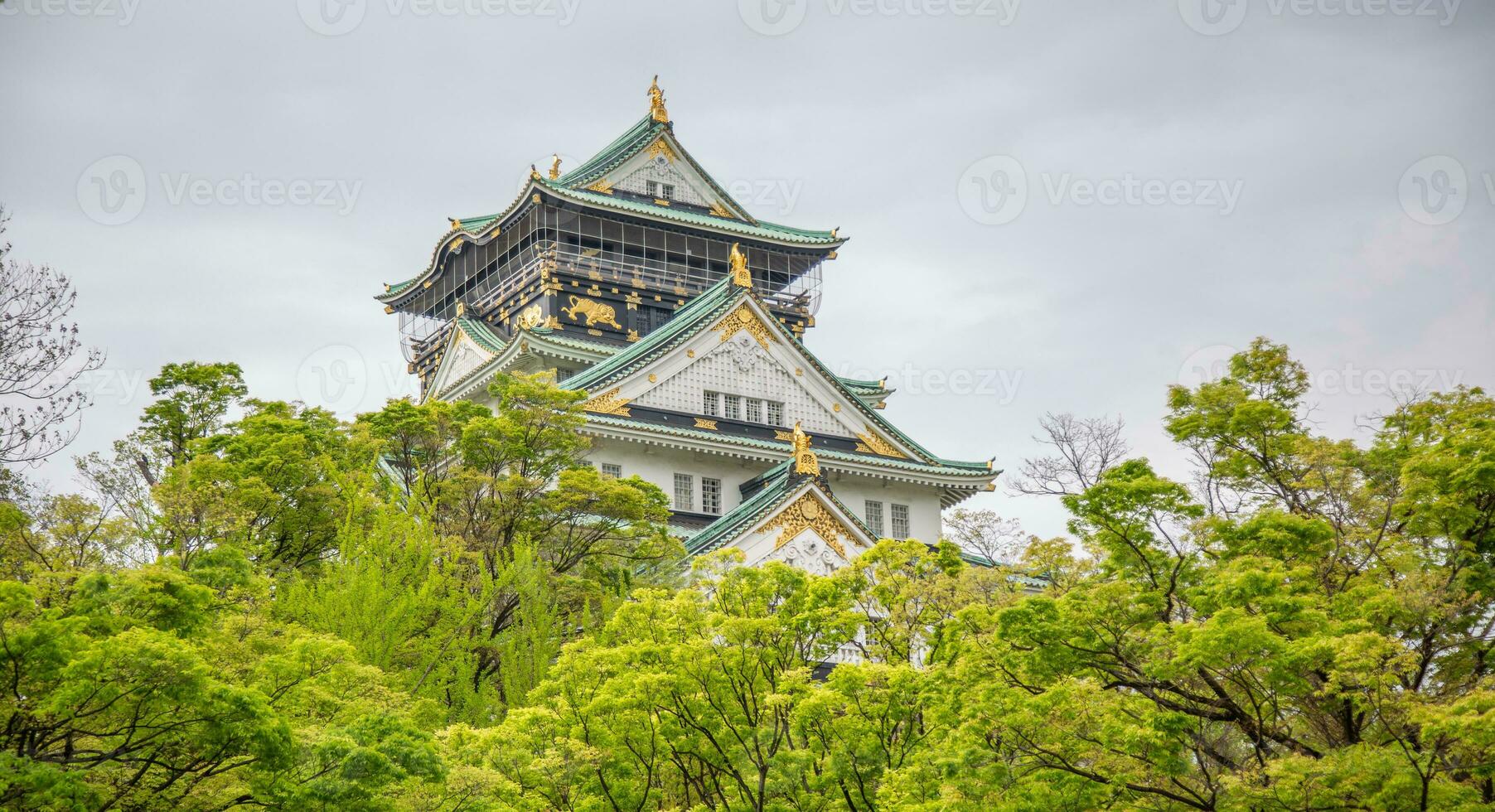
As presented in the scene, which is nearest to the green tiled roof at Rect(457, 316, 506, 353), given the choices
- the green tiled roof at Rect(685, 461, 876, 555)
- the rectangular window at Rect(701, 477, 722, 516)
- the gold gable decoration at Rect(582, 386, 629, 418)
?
the gold gable decoration at Rect(582, 386, 629, 418)

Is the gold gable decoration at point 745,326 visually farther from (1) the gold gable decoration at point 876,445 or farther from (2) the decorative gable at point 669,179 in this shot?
(2) the decorative gable at point 669,179

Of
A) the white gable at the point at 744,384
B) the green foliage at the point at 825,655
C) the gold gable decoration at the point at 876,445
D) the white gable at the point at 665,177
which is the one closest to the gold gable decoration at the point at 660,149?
the white gable at the point at 665,177

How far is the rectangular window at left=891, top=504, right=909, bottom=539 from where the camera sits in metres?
42.7

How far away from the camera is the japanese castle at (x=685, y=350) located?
38.5 meters

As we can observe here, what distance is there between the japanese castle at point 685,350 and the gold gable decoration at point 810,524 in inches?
1.7


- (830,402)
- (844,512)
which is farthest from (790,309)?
(844,512)

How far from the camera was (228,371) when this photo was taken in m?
30.7

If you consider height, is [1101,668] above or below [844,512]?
below

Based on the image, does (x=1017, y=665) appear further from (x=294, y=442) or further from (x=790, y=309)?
(x=790, y=309)

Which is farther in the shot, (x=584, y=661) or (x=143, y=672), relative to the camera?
(x=584, y=661)

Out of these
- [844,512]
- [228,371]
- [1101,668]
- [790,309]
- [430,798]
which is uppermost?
[790,309]

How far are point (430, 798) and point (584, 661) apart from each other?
3559 millimetres

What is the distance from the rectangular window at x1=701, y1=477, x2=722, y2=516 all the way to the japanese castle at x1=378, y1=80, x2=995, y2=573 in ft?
0.17

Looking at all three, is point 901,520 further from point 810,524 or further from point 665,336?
point 665,336
